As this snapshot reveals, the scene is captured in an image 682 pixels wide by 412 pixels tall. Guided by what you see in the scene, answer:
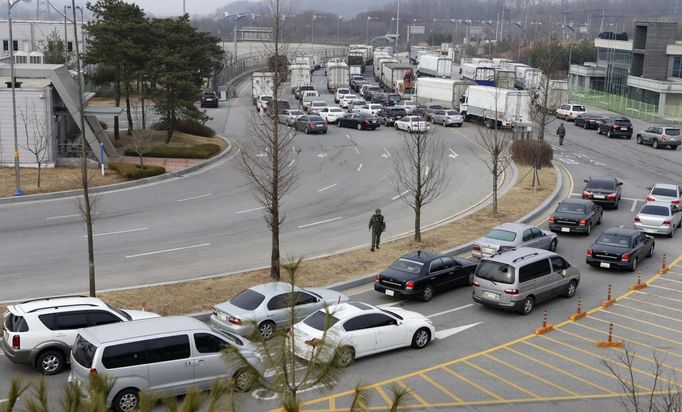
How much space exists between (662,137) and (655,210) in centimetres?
2458

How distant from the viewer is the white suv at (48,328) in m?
16.0

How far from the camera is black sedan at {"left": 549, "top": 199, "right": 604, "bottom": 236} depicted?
29562 millimetres

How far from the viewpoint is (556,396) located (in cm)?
1558

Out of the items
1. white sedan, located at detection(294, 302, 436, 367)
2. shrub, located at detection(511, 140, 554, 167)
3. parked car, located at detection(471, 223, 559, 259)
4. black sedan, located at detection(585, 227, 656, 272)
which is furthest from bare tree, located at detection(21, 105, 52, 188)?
black sedan, located at detection(585, 227, 656, 272)

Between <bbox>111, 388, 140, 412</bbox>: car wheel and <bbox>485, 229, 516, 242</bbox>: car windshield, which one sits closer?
<bbox>111, 388, 140, 412</bbox>: car wheel

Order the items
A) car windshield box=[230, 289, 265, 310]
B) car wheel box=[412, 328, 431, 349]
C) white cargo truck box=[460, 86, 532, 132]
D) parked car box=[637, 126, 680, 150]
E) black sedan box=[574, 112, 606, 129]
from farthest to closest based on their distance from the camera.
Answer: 1. black sedan box=[574, 112, 606, 129]
2. white cargo truck box=[460, 86, 532, 132]
3. parked car box=[637, 126, 680, 150]
4. car windshield box=[230, 289, 265, 310]
5. car wheel box=[412, 328, 431, 349]

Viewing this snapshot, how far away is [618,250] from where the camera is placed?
25188 mm

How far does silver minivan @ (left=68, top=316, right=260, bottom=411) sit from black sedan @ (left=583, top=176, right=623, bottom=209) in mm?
22944

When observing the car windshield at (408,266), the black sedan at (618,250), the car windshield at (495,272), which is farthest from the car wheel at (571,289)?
the car windshield at (408,266)

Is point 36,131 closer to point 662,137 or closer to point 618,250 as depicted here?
point 618,250

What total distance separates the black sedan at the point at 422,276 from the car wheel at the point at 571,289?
2.72 meters

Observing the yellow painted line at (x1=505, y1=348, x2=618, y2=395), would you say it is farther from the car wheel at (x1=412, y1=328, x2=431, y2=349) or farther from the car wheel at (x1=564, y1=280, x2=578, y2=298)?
the car wheel at (x1=564, y1=280, x2=578, y2=298)

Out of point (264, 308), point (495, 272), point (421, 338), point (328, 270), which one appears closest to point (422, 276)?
point (495, 272)

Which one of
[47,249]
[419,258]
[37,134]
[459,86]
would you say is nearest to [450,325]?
[419,258]
